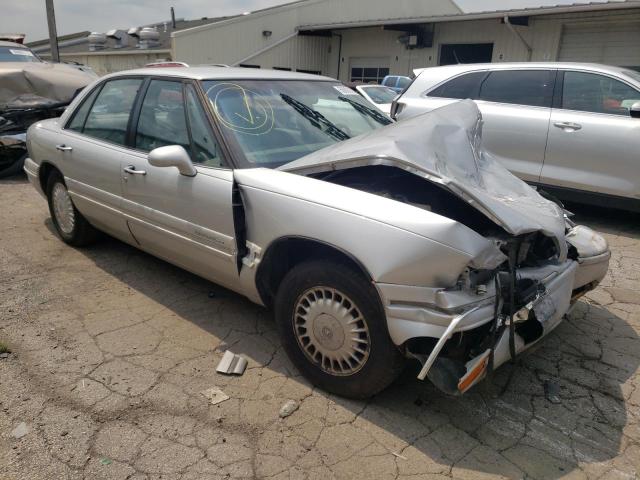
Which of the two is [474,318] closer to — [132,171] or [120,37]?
[132,171]

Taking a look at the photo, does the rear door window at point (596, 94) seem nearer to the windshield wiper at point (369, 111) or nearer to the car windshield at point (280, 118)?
the windshield wiper at point (369, 111)

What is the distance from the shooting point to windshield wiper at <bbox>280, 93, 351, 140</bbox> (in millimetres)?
3459

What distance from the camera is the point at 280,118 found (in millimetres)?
3312

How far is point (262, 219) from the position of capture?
2.70m

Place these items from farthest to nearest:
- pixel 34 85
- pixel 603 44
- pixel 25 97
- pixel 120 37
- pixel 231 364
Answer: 1. pixel 120 37
2. pixel 603 44
3. pixel 34 85
4. pixel 25 97
5. pixel 231 364

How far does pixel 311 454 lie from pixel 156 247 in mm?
1955

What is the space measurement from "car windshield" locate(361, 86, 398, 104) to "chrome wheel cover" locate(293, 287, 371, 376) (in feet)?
29.0

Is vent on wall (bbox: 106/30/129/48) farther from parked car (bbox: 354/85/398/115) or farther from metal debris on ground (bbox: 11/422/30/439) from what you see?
metal debris on ground (bbox: 11/422/30/439)

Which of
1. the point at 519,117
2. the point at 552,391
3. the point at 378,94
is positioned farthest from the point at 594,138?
the point at 378,94

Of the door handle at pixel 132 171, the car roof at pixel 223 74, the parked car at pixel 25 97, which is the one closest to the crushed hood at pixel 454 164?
the car roof at pixel 223 74

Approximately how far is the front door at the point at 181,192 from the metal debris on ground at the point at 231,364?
43 cm

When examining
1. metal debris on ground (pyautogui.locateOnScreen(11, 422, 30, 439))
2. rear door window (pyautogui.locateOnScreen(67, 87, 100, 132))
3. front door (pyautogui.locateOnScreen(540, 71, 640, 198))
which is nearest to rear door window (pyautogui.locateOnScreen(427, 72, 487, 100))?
front door (pyautogui.locateOnScreen(540, 71, 640, 198))

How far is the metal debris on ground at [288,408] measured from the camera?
8.36ft

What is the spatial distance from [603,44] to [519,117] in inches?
369
